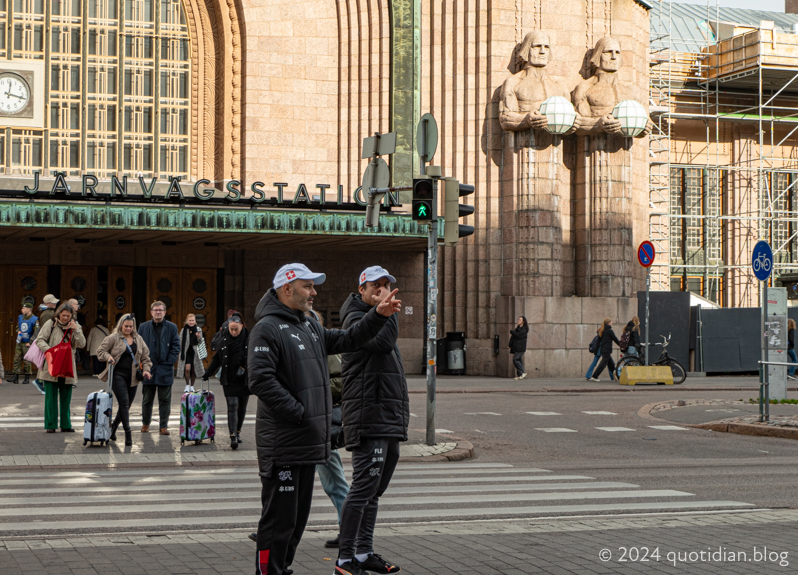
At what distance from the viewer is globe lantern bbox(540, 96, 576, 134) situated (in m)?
28.8

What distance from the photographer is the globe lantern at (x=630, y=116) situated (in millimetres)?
29266

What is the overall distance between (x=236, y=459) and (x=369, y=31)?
20807mm

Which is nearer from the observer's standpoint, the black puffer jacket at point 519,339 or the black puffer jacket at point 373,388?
the black puffer jacket at point 373,388

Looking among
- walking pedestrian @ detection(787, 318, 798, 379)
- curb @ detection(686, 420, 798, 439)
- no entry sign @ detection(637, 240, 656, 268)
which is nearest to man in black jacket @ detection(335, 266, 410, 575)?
curb @ detection(686, 420, 798, 439)

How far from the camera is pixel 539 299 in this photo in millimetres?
29125

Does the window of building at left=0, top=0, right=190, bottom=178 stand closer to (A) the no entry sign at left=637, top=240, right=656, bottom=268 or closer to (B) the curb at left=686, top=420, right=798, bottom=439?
(A) the no entry sign at left=637, top=240, right=656, bottom=268

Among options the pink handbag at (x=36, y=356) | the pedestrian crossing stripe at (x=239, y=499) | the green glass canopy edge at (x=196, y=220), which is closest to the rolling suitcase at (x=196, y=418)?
the pedestrian crossing stripe at (x=239, y=499)

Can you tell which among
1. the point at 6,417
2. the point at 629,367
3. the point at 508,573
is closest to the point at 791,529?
the point at 508,573

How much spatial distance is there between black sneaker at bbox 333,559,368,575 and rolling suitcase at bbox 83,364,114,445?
24.3ft

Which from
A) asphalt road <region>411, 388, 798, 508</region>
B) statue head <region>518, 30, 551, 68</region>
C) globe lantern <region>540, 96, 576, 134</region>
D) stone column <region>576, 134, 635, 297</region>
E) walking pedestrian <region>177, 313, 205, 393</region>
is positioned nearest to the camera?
asphalt road <region>411, 388, 798, 508</region>

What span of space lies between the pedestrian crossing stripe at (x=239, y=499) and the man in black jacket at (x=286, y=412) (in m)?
2.41

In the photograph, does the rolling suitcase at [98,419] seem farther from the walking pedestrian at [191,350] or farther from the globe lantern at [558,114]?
the globe lantern at [558,114]

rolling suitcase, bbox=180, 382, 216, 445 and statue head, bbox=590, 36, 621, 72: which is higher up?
statue head, bbox=590, 36, 621, 72

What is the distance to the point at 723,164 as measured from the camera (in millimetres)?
42562
